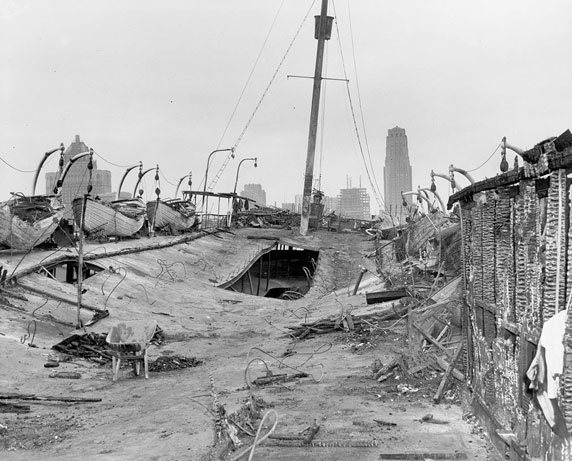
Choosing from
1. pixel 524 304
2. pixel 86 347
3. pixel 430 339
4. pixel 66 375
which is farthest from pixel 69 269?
pixel 524 304

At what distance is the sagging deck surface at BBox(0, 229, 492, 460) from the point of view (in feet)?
22.5

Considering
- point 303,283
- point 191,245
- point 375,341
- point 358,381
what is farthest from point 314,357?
point 303,283

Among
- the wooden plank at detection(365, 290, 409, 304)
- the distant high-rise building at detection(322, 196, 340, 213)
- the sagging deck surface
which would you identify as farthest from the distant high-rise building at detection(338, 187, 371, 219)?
the wooden plank at detection(365, 290, 409, 304)

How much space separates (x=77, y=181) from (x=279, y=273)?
32.0m

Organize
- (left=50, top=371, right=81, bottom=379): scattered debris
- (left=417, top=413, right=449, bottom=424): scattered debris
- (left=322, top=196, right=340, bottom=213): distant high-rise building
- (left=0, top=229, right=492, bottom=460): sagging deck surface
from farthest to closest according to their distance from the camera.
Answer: (left=322, top=196, right=340, bottom=213): distant high-rise building, (left=50, top=371, right=81, bottom=379): scattered debris, (left=417, top=413, right=449, bottom=424): scattered debris, (left=0, top=229, right=492, bottom=460): sagging deck surface

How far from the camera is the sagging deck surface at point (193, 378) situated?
6863 mm

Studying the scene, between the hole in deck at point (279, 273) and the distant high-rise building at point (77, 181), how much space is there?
29.2 ft

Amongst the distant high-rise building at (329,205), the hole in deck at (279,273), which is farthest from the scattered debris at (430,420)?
the distant high-rise building at (329,205)

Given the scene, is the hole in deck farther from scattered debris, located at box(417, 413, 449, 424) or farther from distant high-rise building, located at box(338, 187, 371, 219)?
distant high-rise building, located at box(338, 187, 371, 219)

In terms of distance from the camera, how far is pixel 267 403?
8.22 meters

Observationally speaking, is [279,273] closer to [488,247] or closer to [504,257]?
[488,247]

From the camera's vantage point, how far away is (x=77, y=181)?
62656mm

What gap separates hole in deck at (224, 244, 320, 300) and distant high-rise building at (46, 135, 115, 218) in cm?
889

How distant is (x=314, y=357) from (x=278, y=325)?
5340mm
